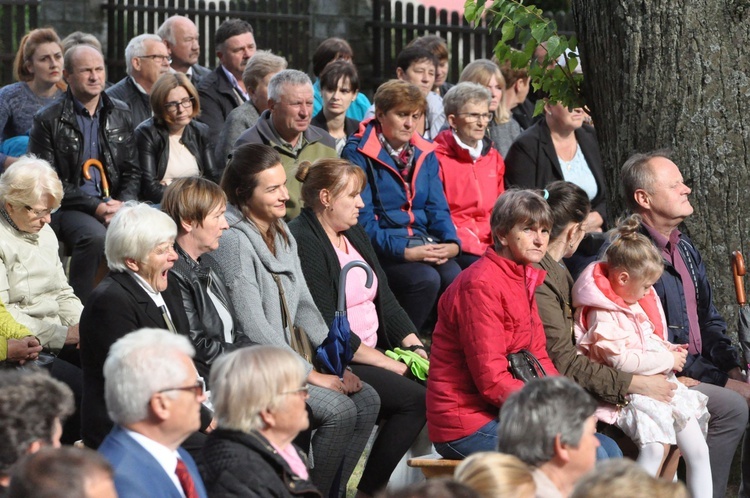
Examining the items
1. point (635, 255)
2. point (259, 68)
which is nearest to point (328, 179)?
point (635, 255)

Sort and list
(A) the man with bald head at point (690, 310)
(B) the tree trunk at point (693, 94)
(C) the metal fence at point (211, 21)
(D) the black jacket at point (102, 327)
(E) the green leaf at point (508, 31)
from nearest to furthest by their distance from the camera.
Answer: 1. (D) the black jacket at point (102, 327)
2. (A) the man with bald head at point (690, 310)
3. (B) the tree trunk at point (693, 94)
4. (E) the green leaf at point (508, 31)
5. (C) the metal fence at point (211, 21)

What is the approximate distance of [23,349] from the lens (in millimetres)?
5809

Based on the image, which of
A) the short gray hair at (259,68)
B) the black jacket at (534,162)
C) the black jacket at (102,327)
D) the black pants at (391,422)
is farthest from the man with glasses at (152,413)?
the short gray hair at (259,68)

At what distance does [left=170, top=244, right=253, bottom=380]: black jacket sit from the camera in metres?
5.71

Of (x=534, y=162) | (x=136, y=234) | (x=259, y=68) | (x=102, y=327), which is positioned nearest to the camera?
(x=102, y=327)

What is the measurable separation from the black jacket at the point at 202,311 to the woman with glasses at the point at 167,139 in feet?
8.21

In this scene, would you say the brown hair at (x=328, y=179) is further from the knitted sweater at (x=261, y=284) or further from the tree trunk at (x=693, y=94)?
the tree trunk at (x=693, y=94)

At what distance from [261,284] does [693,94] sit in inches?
100

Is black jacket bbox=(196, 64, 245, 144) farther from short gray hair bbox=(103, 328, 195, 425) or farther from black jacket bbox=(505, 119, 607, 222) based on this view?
short gray hair bbox=(103, 328, 195, 425)

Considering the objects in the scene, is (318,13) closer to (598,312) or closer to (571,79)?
(571,79)

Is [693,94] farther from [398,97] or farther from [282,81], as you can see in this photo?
[282,81]

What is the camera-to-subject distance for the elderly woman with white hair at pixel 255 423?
4.20 m

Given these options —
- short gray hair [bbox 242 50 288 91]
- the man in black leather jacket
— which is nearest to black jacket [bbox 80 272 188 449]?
the man in black leather jacket

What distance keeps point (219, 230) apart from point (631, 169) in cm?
224
